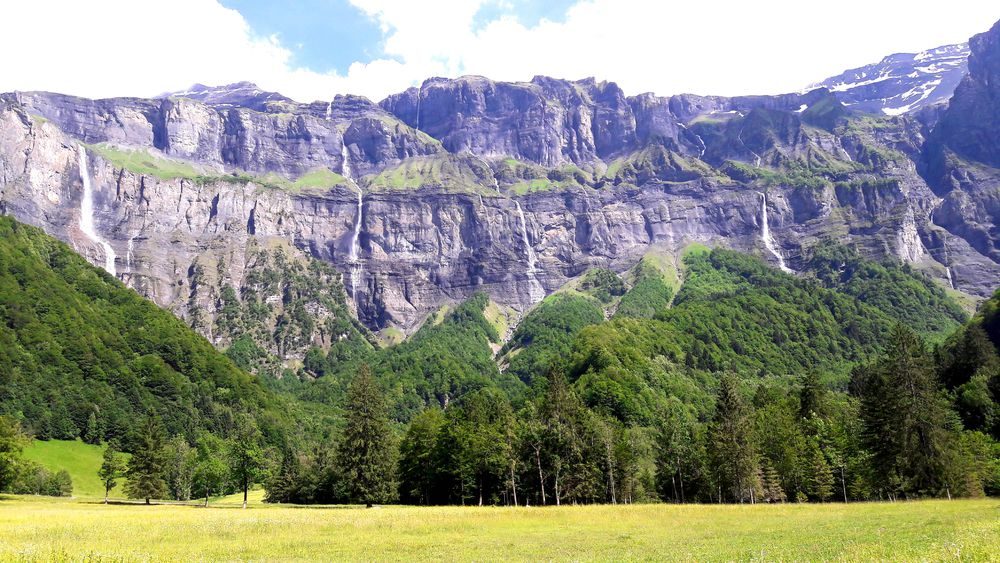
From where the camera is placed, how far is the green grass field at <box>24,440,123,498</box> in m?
128

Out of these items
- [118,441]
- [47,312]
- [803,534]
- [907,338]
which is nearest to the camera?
[803,534]

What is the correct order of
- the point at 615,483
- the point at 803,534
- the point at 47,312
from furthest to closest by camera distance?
the point at 47,312 → the point at 615,483 → the point at 803,534

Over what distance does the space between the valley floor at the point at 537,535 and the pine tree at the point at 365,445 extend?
20815mm

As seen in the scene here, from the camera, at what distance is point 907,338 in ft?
227

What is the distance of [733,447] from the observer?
7750cm

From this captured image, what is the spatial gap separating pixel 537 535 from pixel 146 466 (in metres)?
76.6

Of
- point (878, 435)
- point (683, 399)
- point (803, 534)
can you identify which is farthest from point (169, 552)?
point (683, 399)

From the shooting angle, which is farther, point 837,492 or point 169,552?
point 837,492

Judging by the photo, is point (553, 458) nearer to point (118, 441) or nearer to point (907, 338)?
point (907, 338)

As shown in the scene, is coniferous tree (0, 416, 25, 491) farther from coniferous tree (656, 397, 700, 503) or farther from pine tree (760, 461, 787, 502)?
pine tree (760, 461, 787, 502)

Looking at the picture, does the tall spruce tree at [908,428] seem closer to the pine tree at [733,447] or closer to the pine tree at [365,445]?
the pine tree at [733,447]

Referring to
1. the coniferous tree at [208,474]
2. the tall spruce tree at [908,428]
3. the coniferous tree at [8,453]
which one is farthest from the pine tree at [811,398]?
the coniferous tree at [8,453]

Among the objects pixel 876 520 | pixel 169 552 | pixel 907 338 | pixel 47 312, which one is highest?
pixel 47 312

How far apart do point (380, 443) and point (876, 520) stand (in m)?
52.1
